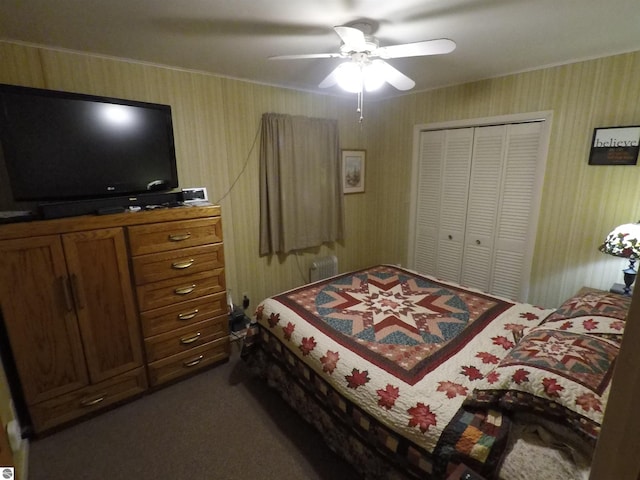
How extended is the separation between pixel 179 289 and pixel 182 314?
0.66ft

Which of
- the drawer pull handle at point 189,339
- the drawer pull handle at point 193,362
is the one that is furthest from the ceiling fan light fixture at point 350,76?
the drawer pull handle at point 193,362

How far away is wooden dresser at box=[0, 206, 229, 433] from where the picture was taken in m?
1.75

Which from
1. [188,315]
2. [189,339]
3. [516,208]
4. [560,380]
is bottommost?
[189,339]

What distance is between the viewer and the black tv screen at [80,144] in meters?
1.79

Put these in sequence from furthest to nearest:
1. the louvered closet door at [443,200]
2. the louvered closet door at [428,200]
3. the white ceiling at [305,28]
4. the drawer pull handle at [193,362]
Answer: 1. the louvered closet door at [428,200]
2. the louvered closet door at [443,200]
3. the drawer pull handle at [193,362]
4. the white ceiling at [305,28]

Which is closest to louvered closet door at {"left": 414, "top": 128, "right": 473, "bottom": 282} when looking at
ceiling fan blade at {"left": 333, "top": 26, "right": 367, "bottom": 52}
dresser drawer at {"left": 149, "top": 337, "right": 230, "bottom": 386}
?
ceiling fan blade at {"left": 333, "top": 26, "right": 367, "bottom": 52}

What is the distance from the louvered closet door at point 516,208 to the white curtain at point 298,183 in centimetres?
172

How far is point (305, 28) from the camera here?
1823 mm

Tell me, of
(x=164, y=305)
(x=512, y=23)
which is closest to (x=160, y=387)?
(x=164, y=305)

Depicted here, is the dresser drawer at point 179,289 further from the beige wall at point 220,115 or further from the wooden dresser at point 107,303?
the beige wall at point 220,115

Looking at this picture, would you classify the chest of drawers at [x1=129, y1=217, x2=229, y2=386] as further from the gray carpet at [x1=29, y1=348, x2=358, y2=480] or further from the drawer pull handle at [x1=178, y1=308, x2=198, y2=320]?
the gray carpet at [x1=29, y1=348, x2=358, y2=480]

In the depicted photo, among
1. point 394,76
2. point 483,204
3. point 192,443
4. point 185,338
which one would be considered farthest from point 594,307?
point 185,338

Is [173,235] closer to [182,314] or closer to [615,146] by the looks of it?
[182,314]

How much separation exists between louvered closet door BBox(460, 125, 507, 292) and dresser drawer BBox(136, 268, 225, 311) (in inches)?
99.6
